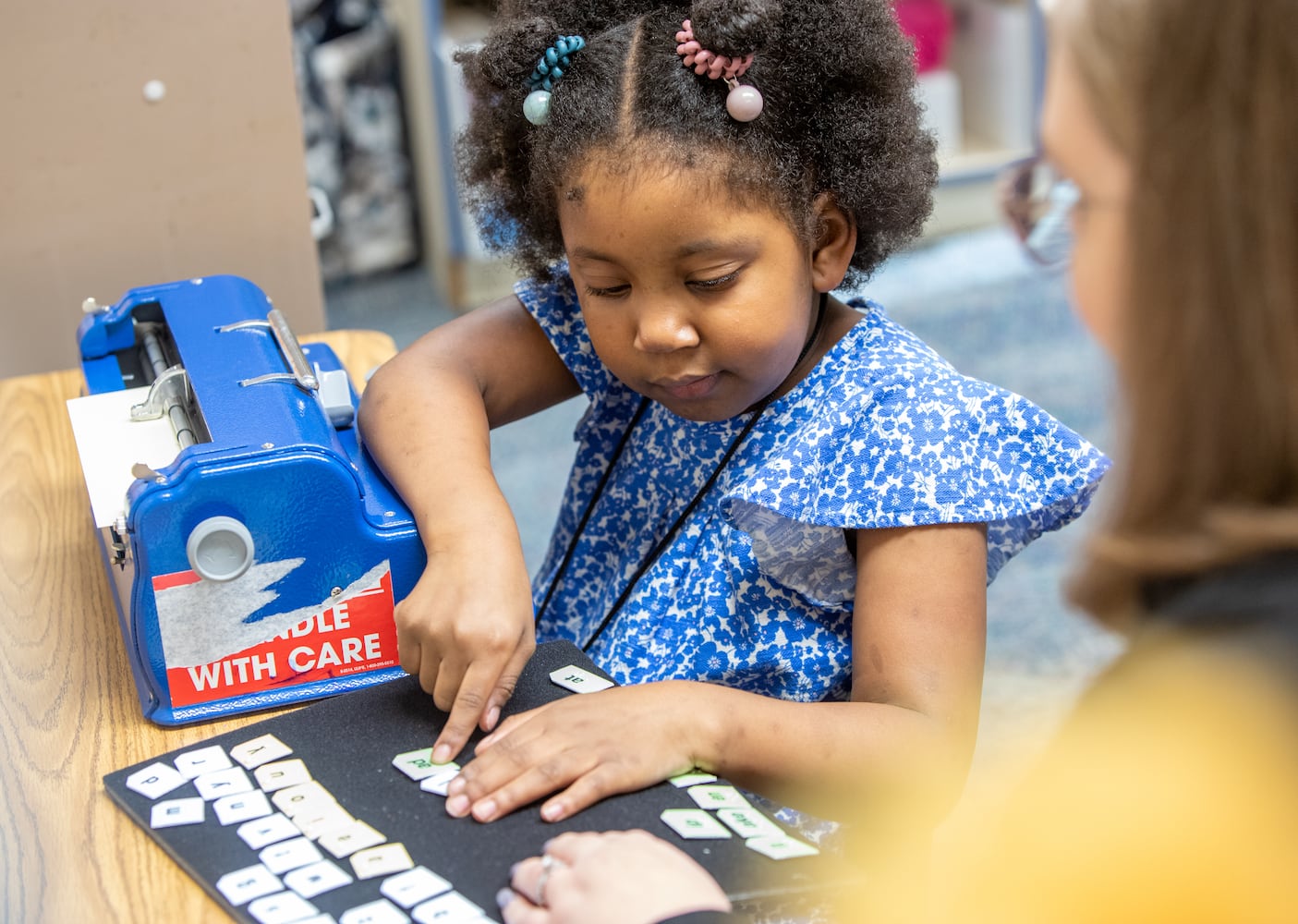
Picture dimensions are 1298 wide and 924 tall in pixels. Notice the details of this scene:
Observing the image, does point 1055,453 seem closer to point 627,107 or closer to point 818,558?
point 818,558

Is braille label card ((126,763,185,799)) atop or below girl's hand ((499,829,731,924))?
atop

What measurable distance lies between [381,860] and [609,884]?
12cm

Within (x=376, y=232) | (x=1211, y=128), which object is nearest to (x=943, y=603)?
(x=1211, y=128)

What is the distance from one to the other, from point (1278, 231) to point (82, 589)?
0.84 m

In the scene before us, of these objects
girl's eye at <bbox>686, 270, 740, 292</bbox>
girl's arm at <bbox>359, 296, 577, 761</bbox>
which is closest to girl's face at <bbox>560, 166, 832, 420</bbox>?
girl's eye at <bbox>686, 270, 740, 292</bbox>

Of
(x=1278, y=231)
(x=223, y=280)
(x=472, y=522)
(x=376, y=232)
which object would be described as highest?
(x=1278, y=231)

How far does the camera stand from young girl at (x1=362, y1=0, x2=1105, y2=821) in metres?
0.79

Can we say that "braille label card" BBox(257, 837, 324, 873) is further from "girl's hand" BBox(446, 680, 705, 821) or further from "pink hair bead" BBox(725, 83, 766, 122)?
"pink hair bead" BBox(725, 83, 766, 122)

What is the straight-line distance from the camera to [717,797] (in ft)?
2.37

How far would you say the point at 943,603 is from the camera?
83cm

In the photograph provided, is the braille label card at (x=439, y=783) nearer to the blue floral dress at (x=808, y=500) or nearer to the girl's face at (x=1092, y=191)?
the blue floral dress at (x=808, y=500)

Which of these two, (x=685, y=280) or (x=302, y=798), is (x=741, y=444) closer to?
(x=685, y=280)

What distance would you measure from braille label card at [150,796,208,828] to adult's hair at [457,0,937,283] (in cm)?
45

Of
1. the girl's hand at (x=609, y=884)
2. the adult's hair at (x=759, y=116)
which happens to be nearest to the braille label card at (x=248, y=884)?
the girl's hand at (x=609, y=884)
